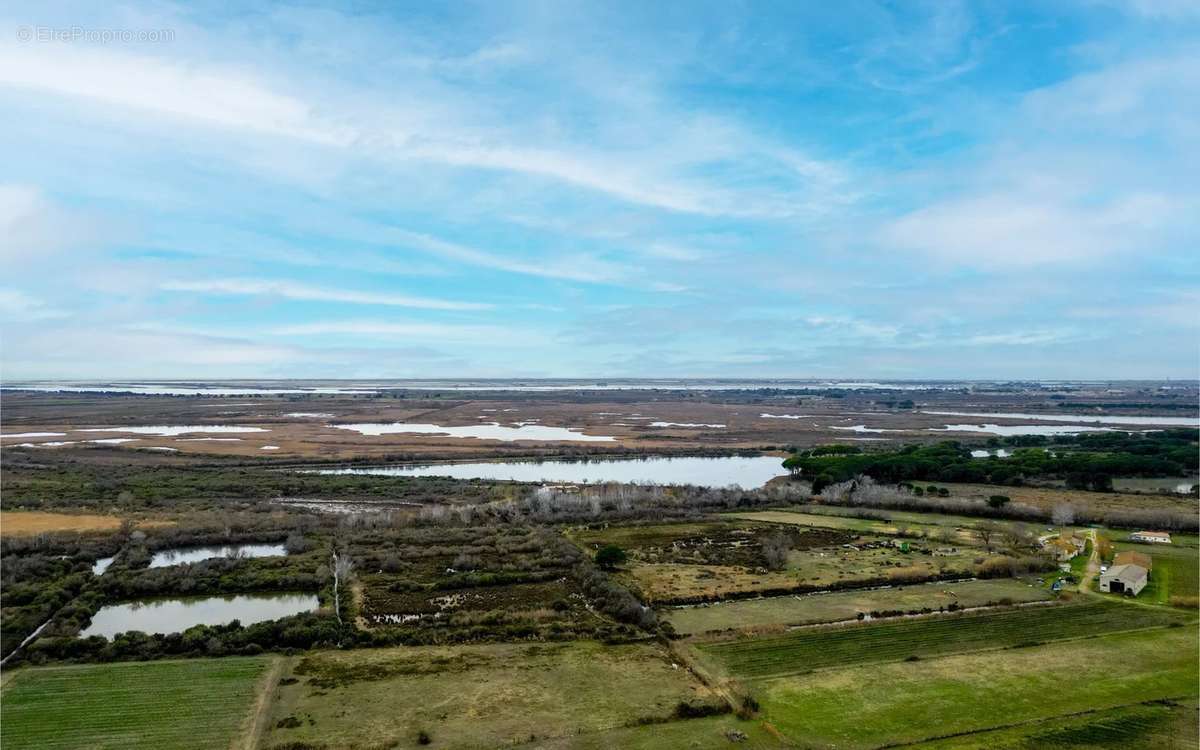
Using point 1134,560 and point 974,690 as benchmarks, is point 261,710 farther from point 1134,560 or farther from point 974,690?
point 1134,560

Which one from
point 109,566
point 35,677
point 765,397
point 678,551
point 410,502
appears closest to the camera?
point 35,677

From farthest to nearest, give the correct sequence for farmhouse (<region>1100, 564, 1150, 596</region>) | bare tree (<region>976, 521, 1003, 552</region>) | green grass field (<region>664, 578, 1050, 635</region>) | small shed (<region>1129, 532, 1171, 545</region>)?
1. bare tree (<region>976, 521, 1003, 552</region>)
2. small shed (<region>1129, 532, 1171, 545</region>)
3. farmhouse (<region>1100, 564, 1150, 596</region>)
4. green grass field (<region>664, 578, 1050, 635</region>)

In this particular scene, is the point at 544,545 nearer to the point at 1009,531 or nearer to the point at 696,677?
the point at 696,677

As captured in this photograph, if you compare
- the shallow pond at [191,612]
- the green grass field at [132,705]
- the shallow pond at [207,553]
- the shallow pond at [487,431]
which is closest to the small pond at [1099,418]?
the shallow pond at [487,431]

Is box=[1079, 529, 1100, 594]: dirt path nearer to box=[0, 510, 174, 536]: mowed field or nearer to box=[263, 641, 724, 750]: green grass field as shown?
box=[263, 641, 724, 750]: green grass field

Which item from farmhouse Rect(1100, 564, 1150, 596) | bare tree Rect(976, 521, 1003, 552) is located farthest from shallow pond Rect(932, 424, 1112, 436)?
farmhouse Rect(1100, 564, 1150, 596)

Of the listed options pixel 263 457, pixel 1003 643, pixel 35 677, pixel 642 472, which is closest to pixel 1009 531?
pixel 1003 643

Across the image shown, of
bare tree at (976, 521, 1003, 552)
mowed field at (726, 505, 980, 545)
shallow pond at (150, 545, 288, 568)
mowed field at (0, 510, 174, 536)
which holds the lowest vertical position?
shallow pond at (150, 545, 288, 568)
